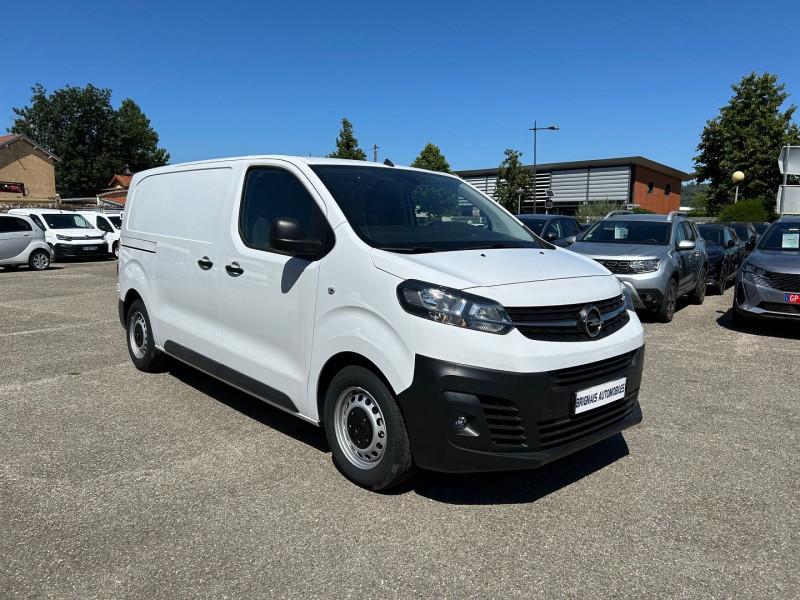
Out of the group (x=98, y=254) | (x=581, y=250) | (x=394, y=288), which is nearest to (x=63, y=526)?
(x=394, y=288)

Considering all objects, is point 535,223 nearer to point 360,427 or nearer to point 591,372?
point 591,372

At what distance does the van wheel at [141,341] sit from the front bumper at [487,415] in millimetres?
3531

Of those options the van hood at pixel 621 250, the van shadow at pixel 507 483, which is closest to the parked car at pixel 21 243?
the van hood at pixel 621 250

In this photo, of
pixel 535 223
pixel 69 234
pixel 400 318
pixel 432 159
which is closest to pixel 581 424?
pixel 400 318

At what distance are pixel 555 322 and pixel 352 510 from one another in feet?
4.81

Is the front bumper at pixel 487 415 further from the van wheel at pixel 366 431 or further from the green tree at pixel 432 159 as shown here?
the green tree at pixel 432 159

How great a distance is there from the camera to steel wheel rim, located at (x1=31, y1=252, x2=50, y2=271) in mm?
18119

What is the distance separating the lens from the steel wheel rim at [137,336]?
5.96 meters

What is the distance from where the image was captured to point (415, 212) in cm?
409

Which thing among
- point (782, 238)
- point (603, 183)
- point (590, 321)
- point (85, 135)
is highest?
point (85, 135)

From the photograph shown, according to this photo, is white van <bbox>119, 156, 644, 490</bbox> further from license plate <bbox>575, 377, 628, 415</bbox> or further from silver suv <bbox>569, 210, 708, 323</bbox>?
silver suv <bbox>569, 210, 708, 323</bbox>

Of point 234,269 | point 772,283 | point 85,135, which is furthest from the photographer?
point 85,135

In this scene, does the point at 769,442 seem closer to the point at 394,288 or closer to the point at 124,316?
the point at 394,288

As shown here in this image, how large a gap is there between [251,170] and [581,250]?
6.80 m
